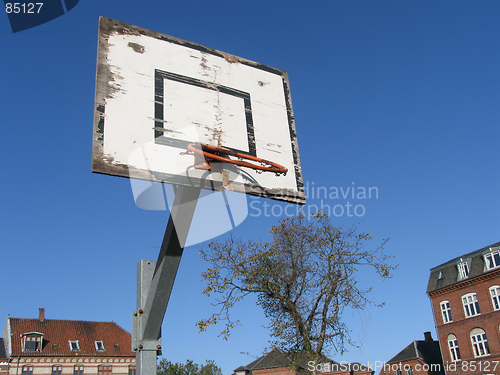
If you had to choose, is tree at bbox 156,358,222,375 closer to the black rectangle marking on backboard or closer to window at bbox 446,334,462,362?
window at bbox 446,334,462,362

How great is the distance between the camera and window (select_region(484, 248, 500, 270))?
33281 millimetres

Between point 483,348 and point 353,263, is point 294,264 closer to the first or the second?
point 353,263

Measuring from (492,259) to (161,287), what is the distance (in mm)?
35637

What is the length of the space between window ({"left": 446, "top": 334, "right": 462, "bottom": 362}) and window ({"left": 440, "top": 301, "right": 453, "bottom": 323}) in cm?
127

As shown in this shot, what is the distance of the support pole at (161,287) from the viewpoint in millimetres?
4164

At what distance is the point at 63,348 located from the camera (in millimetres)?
40844

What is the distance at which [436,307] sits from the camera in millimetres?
37812

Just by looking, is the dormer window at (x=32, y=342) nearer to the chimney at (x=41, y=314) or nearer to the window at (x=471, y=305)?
the chimney at (x=41, y=314)

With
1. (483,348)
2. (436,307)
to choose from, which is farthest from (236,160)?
(436,307)

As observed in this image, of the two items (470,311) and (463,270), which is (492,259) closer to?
(463,270)

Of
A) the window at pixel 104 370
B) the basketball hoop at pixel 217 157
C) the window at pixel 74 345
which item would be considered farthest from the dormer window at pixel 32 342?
the basketball hoop at pixel 217 157

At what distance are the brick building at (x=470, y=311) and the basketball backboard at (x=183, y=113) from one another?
33326mm

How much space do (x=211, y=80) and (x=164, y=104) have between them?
820mm

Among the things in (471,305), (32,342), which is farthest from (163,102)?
(32,342)
